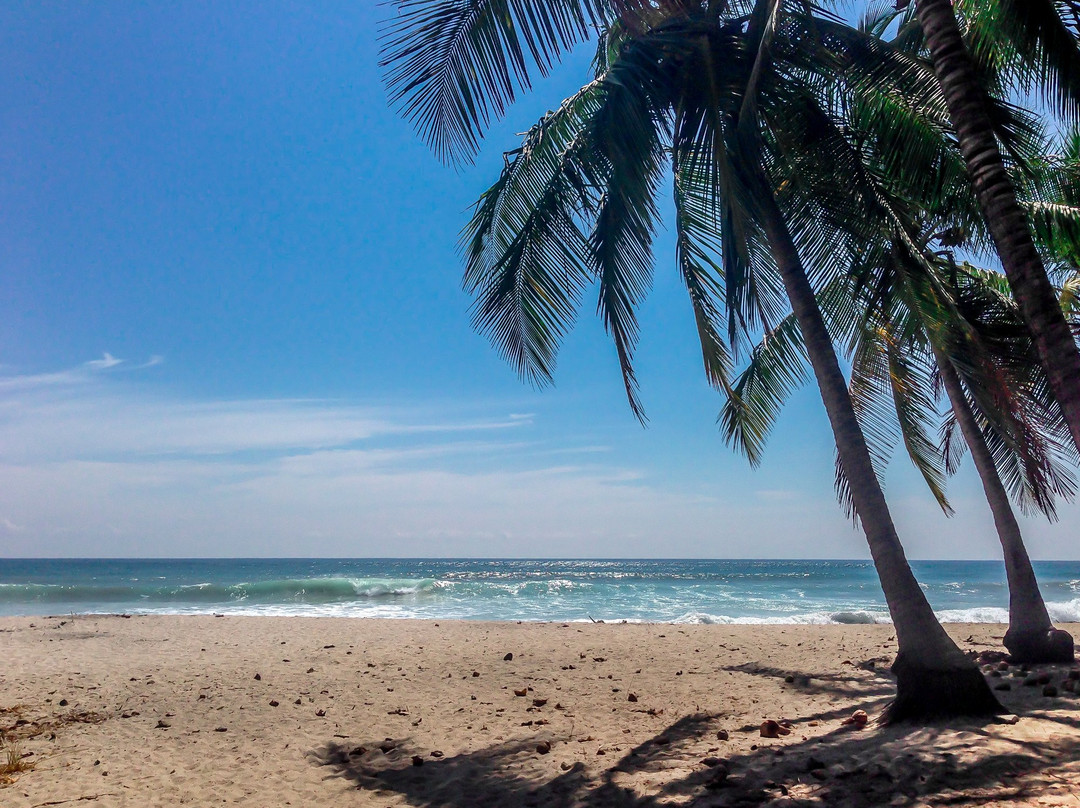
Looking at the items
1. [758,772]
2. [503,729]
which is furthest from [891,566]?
[503,729]

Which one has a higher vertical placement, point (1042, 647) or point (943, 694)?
point (943, 694)

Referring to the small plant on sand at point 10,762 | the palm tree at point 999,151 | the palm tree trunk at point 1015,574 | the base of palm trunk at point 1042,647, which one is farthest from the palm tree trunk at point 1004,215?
the small plant on sand at point 10,762

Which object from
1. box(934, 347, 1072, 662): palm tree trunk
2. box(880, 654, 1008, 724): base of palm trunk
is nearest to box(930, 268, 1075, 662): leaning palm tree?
box(934, 347, 1072, 662): palm tree trunk

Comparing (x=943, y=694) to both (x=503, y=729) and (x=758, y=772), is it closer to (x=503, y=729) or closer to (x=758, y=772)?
(x=758, y=772)

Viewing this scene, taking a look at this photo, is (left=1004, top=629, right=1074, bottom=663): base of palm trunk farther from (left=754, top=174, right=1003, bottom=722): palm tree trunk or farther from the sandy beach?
(left=754, top=174, right=1003, bottom=722): palm tree trunk

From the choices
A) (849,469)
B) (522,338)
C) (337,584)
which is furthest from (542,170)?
(337,584)

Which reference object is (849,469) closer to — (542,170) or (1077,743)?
(1077,743)

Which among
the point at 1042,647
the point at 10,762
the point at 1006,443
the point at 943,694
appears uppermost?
the point at 1006,443

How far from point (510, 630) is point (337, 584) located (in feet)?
80.2

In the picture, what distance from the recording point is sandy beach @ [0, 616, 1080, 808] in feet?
13.9

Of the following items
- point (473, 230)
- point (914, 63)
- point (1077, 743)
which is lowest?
point (1077, 743)

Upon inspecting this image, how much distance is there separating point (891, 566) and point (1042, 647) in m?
3.64

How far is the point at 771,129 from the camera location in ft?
20.6

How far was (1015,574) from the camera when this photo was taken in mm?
7414
